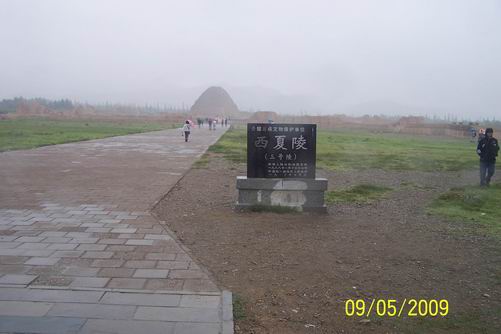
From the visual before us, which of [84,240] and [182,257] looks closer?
[182,257]

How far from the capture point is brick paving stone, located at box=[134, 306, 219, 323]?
360 cm

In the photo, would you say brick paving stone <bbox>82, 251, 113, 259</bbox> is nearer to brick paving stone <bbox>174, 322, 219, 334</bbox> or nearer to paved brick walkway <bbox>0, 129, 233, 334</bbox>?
paved brick walkway <bbox>0, 129, 233, 334</bbox>

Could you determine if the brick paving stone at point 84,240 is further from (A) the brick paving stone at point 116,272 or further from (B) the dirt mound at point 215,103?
(B) the dirt mound at point 215,103

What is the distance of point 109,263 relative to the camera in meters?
4.89

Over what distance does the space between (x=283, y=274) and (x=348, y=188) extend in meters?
6.31

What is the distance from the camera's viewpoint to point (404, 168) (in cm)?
1577

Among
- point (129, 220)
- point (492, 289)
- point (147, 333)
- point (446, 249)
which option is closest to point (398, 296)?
point (492, 289)

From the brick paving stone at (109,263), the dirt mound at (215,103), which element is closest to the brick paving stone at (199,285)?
the brick paving stone at (109,263)

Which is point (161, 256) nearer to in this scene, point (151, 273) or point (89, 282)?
point (151, 273)

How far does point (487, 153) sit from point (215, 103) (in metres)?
151

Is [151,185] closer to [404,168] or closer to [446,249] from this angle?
[446,249]
